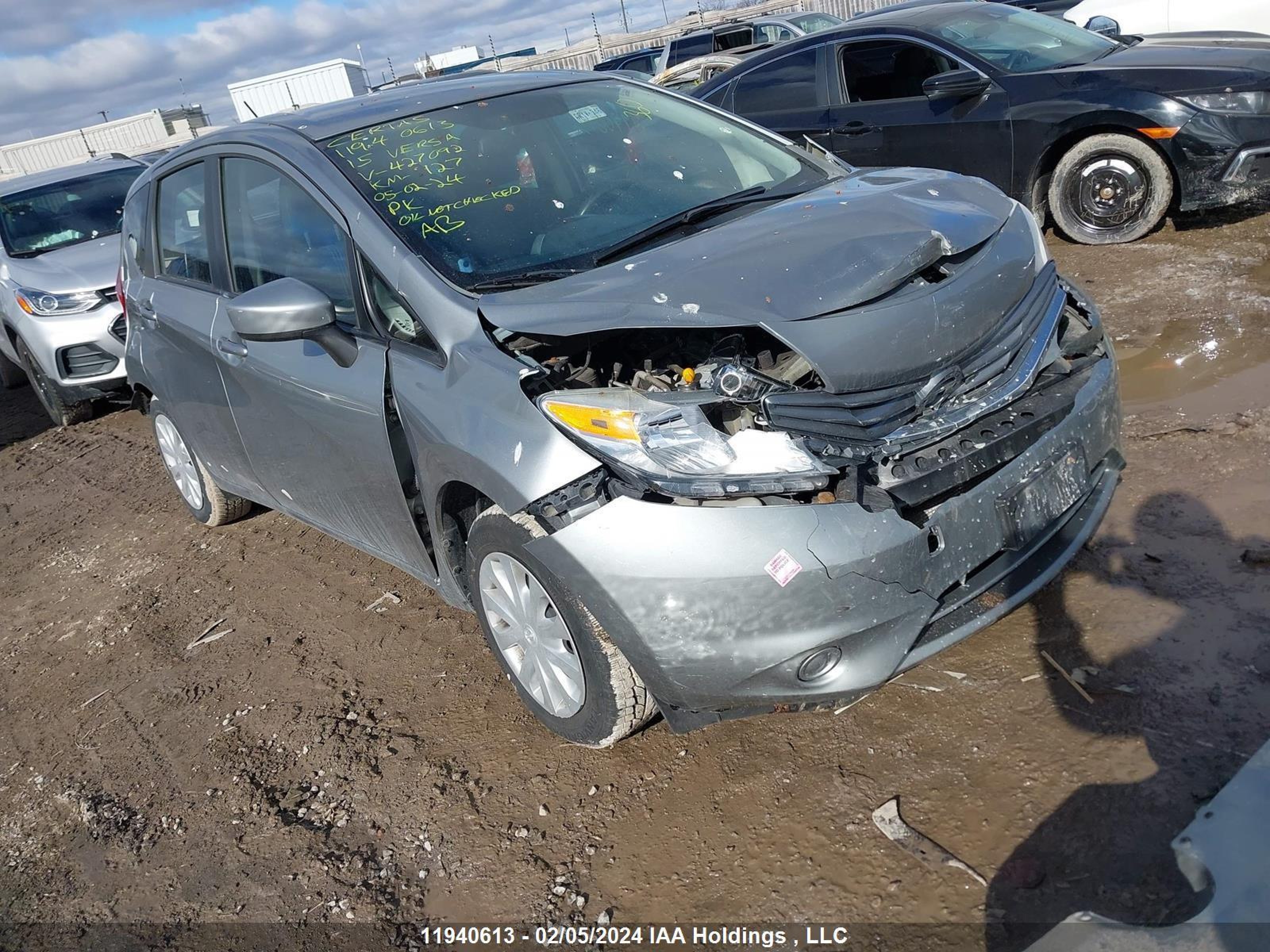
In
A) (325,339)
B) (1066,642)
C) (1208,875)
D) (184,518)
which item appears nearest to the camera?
(1208,875)

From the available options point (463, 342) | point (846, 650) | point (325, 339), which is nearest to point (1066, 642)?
point (846, 650)

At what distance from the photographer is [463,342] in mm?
2688

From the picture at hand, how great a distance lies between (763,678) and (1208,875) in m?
0.96

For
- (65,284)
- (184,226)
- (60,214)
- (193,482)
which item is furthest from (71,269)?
(184,226)

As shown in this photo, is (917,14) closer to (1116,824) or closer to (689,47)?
(1116,824)

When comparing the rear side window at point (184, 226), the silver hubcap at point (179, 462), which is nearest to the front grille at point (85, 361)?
the silver hubcap at point (179, 462)

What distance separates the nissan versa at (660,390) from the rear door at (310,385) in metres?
0.02

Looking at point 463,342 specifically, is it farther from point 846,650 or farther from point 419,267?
point 846,650

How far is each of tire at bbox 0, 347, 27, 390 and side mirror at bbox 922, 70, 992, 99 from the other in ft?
26.8

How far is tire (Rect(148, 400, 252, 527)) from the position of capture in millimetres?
4812

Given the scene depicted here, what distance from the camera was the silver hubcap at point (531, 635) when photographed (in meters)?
2.64

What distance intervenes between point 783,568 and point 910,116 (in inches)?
216

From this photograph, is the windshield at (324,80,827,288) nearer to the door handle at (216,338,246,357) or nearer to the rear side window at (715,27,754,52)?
the door handle at (216,338,246,357)

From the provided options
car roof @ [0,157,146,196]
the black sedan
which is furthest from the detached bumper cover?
car roof @ [0,157,146,196]
